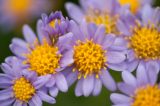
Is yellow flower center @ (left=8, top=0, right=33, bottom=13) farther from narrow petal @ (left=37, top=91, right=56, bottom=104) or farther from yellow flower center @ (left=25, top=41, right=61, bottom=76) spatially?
narrow petal @ (left=37, top=91, right=56, bottom=104)

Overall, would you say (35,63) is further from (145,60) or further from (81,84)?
(145,60)

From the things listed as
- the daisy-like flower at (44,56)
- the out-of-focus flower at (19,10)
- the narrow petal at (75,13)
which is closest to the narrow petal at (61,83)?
the daisy-like flower at (44,56)

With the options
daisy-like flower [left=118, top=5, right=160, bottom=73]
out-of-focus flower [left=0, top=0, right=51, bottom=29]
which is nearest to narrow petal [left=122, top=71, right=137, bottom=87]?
daisy-like flower [left=118, top=5, right=160, bottom=73]

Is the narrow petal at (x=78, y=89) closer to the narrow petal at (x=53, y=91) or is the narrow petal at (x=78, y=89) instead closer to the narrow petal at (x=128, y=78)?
the narrow petal at (x=53, y=91)

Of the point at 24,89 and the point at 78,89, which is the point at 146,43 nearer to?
the point at 78,89

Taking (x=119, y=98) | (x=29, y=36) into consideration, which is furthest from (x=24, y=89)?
(x=119, y=98)

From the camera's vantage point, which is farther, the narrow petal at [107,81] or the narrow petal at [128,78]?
the narrow petal at [107,81]
